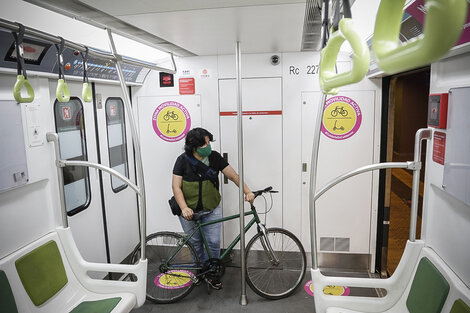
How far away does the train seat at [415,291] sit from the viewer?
2.19m

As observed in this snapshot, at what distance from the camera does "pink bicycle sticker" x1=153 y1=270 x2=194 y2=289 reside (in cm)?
445

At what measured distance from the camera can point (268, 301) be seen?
426 centimetres

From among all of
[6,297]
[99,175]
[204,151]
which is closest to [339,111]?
[204,151]

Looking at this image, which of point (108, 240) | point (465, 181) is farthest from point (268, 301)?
point (465, 181)

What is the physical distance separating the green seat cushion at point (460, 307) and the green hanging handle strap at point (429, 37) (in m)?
1.91

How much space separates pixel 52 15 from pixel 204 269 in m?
3.46

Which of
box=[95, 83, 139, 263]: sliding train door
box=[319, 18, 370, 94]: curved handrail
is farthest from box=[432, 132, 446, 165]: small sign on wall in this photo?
box=[95, 83, 139, 263]: sliding train door

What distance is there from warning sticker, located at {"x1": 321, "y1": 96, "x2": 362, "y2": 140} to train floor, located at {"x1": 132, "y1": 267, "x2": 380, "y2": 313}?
220 cm

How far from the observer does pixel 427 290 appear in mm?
2428

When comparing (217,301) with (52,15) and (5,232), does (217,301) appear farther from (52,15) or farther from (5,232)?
(52,15)

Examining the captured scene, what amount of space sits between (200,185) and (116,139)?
1581 millimetres

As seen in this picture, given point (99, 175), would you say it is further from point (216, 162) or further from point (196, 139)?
point (216, 162)

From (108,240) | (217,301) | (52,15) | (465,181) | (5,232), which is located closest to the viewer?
(465,181)

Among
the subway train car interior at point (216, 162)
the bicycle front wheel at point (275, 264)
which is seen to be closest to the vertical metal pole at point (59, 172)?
the subway train car interior at point (216, 162)
